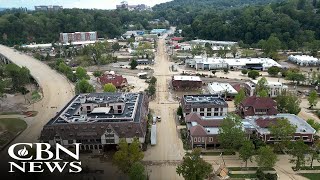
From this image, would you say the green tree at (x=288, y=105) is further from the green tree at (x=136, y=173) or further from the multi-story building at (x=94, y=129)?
the green tree at (x=136, y=173)

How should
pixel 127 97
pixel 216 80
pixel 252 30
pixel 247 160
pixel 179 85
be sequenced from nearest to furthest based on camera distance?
pixel 247 160
pixel 127 97
pixel 179 85
pixel 216 80
pixel 252 30

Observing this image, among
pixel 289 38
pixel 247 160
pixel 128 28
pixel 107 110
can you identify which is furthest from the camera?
pixel 128 28

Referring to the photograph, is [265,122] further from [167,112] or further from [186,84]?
[186,84]

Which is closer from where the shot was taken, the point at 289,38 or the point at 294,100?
the point at 294,100

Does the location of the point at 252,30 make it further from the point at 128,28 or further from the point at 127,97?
the point at 127,97

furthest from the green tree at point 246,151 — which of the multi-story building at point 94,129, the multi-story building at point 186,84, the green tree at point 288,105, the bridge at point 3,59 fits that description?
the bridge at point 3,59

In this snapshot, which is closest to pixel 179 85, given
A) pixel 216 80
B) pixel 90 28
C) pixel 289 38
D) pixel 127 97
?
pixel 216 80
